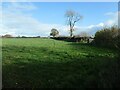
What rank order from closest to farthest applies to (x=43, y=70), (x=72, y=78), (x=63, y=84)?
1. (x=63, y=84)
2. (x=72, y=78)
3. (x=43, y=70)

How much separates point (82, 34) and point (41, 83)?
5846 cm

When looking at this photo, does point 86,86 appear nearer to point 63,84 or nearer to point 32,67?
point 63,84

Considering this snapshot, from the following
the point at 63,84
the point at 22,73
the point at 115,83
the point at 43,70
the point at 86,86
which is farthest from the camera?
the point at 43,70

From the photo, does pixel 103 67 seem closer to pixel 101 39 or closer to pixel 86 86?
pixel 86 86

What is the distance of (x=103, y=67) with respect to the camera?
27.5 feet

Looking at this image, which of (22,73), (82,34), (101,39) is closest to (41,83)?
(22,73)

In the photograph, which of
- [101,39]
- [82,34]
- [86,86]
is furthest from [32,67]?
[82,34]

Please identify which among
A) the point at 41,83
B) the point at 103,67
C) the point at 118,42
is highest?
the point at 118,42

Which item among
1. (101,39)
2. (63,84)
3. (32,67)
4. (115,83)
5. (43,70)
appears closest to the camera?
(115,83)

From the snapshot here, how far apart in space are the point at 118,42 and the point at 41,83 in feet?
10.3

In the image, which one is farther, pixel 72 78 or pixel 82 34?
pixel 82 34

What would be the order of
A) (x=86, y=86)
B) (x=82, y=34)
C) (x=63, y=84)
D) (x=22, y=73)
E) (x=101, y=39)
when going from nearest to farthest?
(x=86, y=86) → (x=63, y=84) → (x=22, y=73) → (x=101, y=39) → (x=82, y=34)

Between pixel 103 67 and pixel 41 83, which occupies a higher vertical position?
pixel 103 67

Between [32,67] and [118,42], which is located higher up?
[118,42]
